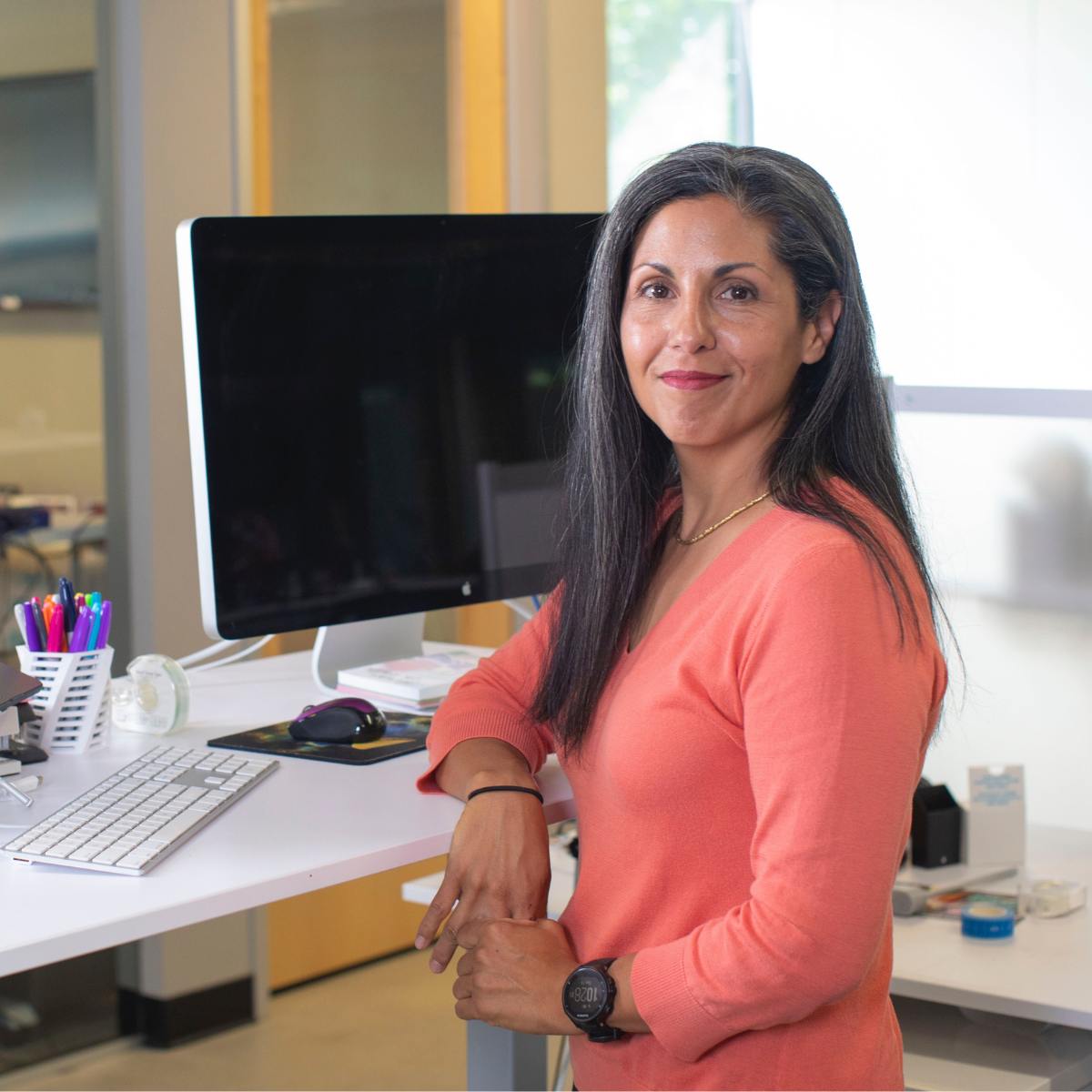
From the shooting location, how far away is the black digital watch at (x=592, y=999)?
1.25 metres

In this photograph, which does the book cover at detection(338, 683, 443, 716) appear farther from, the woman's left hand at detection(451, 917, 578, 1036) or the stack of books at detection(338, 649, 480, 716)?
the woman's left hand at detection(451, 917, 578, 1036)

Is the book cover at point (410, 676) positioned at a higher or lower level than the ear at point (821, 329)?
lower

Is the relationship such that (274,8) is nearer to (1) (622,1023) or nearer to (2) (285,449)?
(2) (285,449)

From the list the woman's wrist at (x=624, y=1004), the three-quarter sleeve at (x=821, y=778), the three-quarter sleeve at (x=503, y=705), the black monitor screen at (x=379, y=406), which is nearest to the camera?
the three-quarter sleeve at (x=821, y=778)

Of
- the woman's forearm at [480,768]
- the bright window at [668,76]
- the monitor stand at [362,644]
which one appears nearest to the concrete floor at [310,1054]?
the monitor stand at [362,644]

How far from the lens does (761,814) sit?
1.13m

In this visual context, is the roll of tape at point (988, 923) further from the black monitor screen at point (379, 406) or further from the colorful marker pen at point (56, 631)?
the colorful marker pen at point (56, 631)

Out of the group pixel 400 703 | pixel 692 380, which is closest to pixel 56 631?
pixel 400 703

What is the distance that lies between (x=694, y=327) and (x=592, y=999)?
553 mm

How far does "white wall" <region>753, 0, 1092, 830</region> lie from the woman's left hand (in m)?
1.52

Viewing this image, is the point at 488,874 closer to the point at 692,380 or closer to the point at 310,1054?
the point at 692,380

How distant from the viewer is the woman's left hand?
129 centimetres

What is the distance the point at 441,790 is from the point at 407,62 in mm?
2280

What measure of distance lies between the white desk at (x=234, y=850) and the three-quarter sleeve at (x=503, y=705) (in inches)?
1.6
